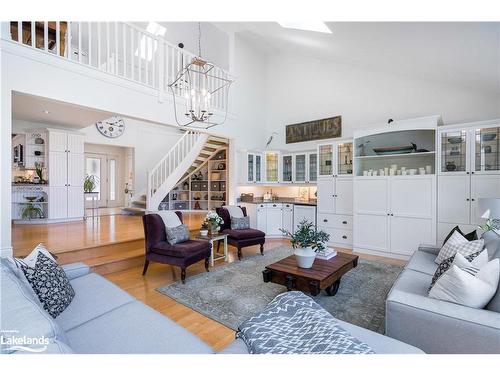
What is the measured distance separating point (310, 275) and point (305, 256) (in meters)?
0.24

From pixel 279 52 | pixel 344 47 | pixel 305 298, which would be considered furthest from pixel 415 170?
pixel 279 52

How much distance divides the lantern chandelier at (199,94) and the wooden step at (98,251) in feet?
7.60

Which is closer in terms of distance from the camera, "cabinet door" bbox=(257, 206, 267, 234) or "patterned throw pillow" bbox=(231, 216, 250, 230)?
"patterned throw pillow" bbox=(231, 216, 250, 230)

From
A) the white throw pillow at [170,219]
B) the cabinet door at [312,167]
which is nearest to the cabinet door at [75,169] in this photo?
the white throw pillow at [170,219]

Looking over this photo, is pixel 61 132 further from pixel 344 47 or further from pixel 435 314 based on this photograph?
pixel 435 314

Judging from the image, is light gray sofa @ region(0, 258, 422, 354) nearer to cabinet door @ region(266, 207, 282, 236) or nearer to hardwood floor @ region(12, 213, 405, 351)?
hardwood floor @ region(12, 213, 405, 351)

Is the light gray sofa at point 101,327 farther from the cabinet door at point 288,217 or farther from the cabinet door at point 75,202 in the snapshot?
the cabinet door at point 75,202

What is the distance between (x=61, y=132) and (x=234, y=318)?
6416 mm

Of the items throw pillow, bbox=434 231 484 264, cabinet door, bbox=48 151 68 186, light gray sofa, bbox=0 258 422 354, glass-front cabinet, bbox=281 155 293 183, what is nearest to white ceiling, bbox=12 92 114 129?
cabinet door, bbox=48 151 68 186

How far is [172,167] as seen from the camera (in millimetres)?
7141

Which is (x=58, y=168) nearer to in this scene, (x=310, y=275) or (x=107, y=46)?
(x=107, y=46)

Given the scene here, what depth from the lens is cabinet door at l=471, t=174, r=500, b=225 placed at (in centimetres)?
366

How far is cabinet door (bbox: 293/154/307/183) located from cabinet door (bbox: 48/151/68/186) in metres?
5.71

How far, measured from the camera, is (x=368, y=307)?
8.75ft
